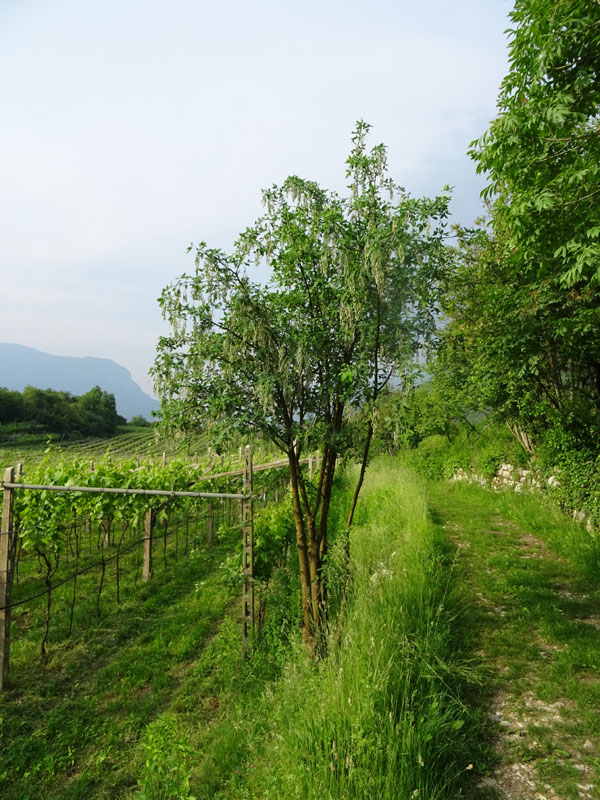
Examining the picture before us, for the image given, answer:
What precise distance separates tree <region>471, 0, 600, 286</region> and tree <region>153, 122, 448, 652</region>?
1826 mm

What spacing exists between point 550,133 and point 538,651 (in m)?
6.29

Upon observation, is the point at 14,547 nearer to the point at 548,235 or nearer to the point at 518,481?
the point at 548,235

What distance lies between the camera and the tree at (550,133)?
4.94 metres

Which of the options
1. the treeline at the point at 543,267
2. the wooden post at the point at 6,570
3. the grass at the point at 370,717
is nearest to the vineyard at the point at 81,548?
the wooden post at the point at 6,570

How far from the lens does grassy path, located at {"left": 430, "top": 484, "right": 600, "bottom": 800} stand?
3254mm

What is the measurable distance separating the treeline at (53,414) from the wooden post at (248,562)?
221 feet

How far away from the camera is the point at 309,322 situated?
4.72 metres

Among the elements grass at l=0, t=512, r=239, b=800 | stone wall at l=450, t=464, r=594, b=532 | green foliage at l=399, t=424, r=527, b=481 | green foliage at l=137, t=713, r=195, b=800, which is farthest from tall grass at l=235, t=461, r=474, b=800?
green foliage at l=399, t=424, r=527, b=481

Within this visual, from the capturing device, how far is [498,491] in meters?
14.8

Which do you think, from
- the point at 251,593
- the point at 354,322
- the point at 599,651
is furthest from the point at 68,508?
the point at 599,651

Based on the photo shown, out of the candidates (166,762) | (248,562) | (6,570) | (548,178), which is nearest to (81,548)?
(6,570)

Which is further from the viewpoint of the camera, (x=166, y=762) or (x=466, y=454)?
(x=466, y=454)

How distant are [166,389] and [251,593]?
9.79 ft

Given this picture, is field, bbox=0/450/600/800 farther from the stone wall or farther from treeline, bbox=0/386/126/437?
treeline, bbox=0/386/126/437
